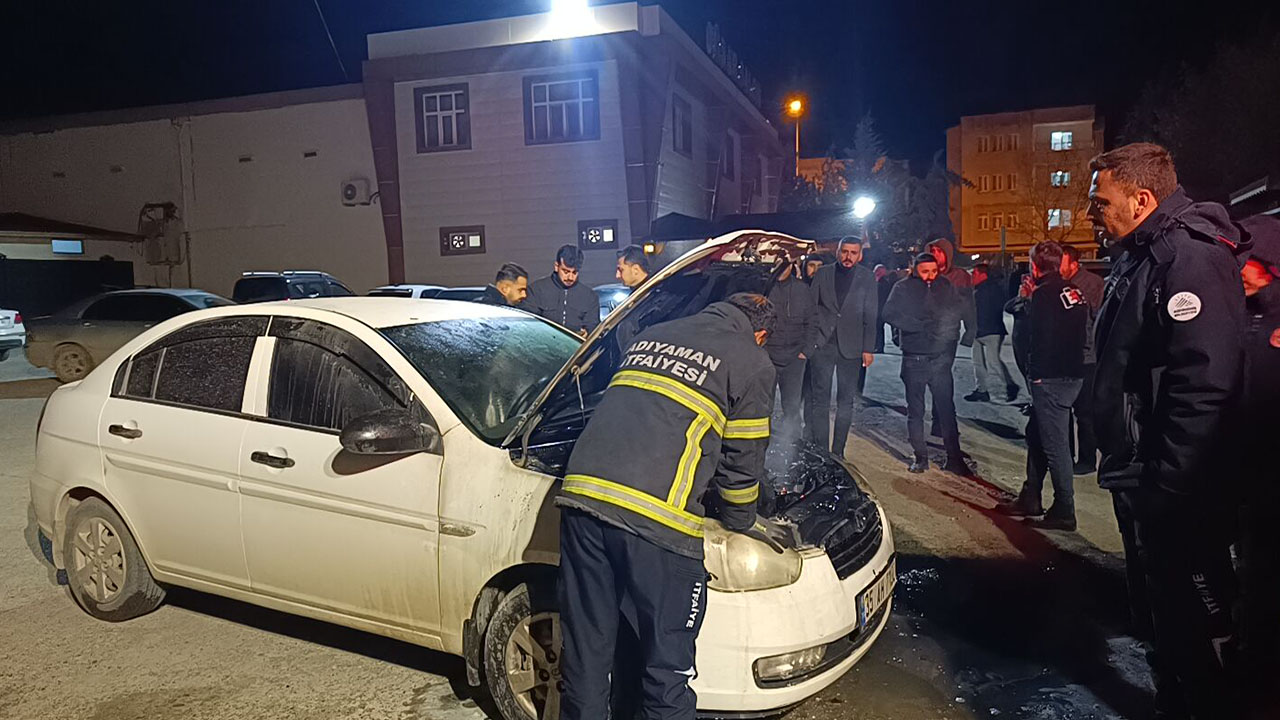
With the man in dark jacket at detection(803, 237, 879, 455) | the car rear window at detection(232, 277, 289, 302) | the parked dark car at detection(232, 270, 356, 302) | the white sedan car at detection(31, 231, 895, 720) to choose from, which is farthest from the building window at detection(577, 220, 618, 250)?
the white sedan car at detection(31, 231, 895, 720)

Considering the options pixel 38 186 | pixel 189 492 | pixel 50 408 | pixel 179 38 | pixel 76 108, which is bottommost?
pixel 189 492

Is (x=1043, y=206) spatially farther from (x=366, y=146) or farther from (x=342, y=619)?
(x=342, y=619)

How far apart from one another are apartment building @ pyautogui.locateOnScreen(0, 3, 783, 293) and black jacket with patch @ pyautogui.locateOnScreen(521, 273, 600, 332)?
11.3 metres

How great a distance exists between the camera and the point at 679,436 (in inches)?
99.0

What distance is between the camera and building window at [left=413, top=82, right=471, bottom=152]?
19.4 metres

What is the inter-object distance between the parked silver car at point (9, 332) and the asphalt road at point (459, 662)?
469 inches

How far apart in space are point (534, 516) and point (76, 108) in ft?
94.3

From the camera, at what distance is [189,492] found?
378 cm

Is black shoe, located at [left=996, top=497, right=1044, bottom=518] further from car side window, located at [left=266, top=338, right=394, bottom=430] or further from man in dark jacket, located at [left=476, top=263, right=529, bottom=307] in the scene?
car side window, located at [left=266, top=338, right=394, bottom=430]

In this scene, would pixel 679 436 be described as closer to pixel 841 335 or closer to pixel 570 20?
pixel 841 335

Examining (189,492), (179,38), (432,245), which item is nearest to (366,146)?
(432,245)

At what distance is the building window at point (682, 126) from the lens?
63.6 feet

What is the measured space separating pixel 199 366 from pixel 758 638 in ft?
9.68

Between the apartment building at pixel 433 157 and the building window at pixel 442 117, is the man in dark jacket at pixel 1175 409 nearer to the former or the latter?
the apartment building at pixel 433 157
